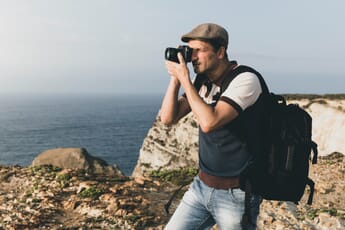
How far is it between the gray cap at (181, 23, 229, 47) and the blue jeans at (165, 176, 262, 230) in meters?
1.72

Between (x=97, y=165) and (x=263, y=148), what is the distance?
18.7m

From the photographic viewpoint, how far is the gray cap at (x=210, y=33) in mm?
4262

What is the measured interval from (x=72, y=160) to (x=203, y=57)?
18291 mm

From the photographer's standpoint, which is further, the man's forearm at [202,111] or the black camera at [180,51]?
the black camera at [180,51]

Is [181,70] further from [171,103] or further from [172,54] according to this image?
[171,103]

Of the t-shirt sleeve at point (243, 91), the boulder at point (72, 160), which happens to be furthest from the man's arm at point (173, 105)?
the boulder at point (72, 160)

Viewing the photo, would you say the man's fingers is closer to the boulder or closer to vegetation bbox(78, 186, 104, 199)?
vegetation bbox(78, 186, 104, 199)

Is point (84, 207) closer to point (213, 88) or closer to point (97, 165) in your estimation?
point (213, 88)

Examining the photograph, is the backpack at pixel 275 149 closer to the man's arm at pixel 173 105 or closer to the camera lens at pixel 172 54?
the camera lens at pixel 172 54

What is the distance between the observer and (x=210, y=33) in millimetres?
4277

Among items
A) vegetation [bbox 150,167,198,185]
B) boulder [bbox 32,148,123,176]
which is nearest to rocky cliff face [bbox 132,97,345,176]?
boulder [bbox 32,148,123,176]

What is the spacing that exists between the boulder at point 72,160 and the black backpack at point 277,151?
16454 mm

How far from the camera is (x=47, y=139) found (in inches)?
4646

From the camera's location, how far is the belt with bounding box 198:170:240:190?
173 inches
